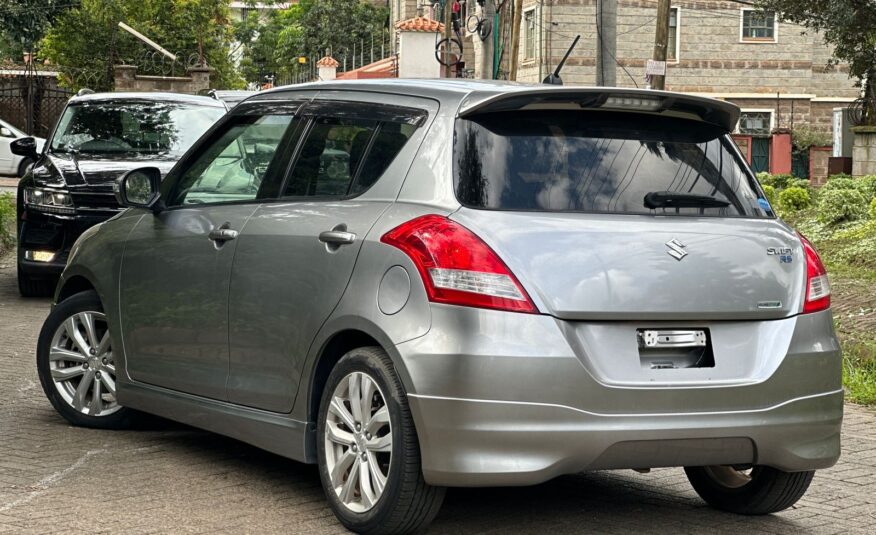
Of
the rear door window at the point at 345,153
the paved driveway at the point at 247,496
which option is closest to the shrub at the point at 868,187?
the paved driveway at the point at 247,496

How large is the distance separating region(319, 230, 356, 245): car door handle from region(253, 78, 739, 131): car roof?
24.7 inches

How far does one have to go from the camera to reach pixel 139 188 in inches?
277

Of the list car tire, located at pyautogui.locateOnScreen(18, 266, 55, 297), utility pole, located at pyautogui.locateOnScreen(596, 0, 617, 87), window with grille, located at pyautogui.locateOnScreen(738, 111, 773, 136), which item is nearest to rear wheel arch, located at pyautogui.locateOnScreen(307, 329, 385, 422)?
car tire, located at pyautogui.locateOnScreen(18, 266, 55, 297)

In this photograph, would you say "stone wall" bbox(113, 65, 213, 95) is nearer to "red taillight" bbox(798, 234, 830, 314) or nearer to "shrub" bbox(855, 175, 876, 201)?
"shrub" bbox(855, 175, 876, 201)

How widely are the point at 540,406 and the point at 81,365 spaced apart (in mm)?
3380

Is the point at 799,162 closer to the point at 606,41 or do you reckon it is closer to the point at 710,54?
the point at 710,54

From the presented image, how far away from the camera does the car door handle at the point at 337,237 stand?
5.43 meters

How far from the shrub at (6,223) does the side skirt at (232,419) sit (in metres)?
12.0

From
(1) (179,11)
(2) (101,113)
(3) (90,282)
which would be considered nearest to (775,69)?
(1) (179,11)

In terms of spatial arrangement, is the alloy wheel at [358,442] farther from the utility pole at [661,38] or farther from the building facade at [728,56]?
the building facade at [728,56]

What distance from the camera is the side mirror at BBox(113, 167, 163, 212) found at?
6.95 m

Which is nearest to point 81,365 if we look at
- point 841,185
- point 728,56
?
point 841,185

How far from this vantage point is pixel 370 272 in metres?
5.25

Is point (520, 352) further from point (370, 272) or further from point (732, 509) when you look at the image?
point (732, 509)
